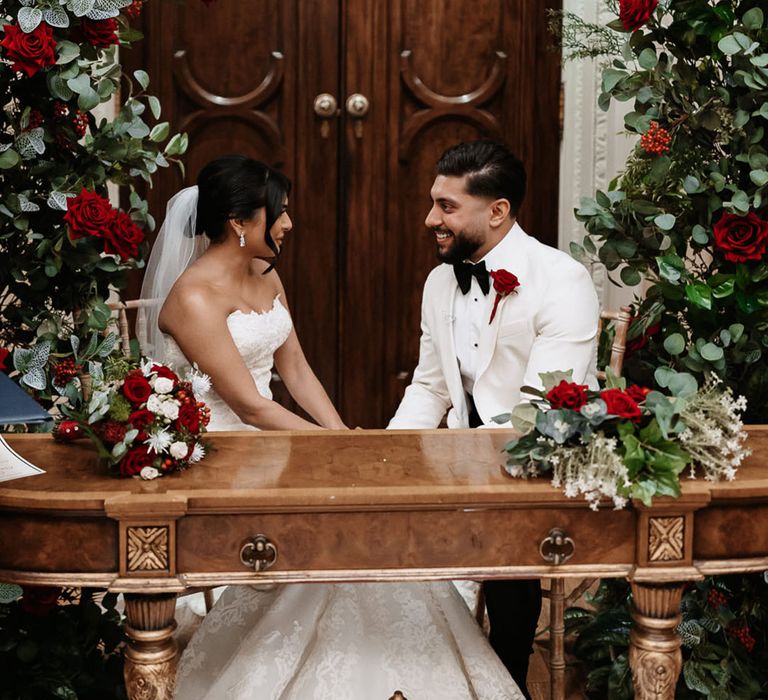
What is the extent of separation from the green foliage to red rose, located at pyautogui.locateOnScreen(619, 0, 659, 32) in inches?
78.1

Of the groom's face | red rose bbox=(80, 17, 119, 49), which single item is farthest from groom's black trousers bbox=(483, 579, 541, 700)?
red rose bbox=(80, 17, 119, 49)

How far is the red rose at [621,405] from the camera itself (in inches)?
87.0

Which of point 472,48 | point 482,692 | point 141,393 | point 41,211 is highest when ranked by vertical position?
point 472,48

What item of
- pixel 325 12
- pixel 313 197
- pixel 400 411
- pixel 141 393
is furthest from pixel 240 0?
pixel 141 393

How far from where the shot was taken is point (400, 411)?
3.50m

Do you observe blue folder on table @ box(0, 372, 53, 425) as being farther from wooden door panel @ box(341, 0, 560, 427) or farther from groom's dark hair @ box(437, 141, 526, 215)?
wooden door panel @ box(341, 0, 560, 427)

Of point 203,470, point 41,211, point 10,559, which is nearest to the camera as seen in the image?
point 10,559

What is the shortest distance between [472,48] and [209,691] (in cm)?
318

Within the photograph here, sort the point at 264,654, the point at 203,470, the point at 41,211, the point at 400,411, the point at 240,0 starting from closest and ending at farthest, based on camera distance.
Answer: the point at 203,470
the point at 264,654
the point at 41,211
the point at 400,411
the point at 240,0

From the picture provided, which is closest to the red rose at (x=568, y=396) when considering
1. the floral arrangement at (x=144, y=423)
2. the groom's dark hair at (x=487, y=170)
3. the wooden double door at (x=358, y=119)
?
the floral arrangement at (x=144, y=423)

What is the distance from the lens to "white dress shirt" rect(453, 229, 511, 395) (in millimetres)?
3416

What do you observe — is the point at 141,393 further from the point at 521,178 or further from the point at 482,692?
the point at 521,178

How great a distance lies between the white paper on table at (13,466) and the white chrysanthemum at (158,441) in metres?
0.25

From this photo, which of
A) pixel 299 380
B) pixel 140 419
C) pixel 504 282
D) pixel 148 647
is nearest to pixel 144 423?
pixel 140 419
